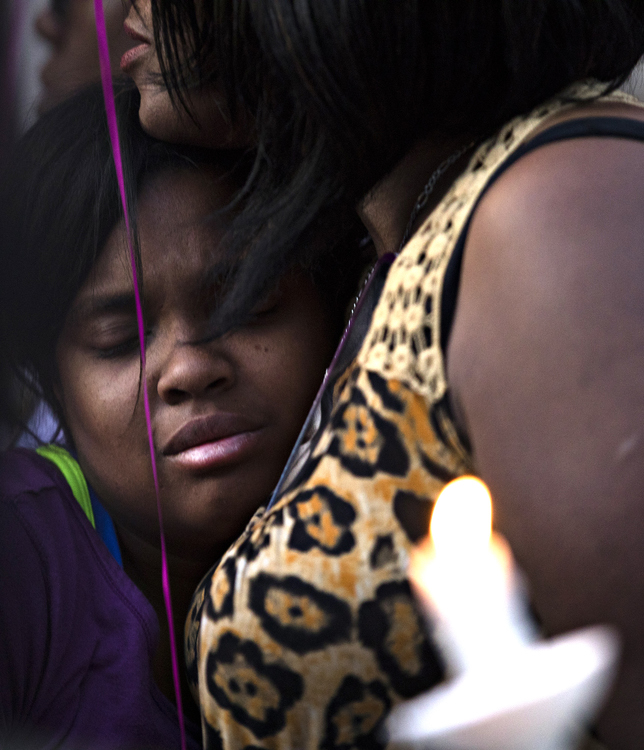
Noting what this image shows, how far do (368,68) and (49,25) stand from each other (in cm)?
46

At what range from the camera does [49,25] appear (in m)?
0.87

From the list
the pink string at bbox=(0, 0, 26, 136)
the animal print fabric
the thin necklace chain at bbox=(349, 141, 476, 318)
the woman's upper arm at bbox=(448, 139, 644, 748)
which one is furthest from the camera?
the pink string at bbox=(0, 0, 26, 136)

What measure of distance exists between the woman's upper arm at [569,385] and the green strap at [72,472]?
59cm

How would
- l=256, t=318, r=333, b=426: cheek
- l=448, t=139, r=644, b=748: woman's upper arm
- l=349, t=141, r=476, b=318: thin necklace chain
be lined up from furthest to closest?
l=256, t=318, r=333, b=426: cheek
l=349, t=141, r=476, b=318: thin necklace chain
l=448, t=139, r=644, b=748: woman's upper arm

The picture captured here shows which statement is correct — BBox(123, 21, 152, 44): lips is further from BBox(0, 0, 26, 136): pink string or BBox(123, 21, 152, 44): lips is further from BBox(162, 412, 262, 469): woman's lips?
BBox(162, 412, 262, 469): woman's lips

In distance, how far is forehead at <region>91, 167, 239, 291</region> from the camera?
2.92 ft

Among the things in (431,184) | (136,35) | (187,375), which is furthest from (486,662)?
(136,35)

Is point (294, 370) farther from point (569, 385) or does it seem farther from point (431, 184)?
point (569, 385)

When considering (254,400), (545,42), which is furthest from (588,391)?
(254,400)

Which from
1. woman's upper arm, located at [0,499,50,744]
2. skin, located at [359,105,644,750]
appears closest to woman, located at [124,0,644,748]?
skin, located at [359,105,644,750]

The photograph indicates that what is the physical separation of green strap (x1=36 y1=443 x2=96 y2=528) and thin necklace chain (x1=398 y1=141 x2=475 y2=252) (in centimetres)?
49

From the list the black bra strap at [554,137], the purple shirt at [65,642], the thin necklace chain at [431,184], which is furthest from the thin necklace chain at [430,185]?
the purple shirt at [65,642]

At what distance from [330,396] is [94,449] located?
1.10 feet

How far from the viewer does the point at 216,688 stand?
663 mm
